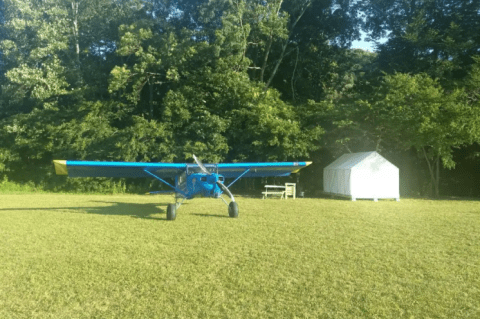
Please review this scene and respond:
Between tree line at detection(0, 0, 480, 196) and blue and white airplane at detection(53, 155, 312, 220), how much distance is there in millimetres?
7896

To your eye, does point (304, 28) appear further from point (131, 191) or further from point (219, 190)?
point (219, 190)

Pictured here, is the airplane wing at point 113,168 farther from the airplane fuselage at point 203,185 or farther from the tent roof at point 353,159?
the tent roof at point 353,159

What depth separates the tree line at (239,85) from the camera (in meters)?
20.8

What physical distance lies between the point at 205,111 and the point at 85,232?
1477cm

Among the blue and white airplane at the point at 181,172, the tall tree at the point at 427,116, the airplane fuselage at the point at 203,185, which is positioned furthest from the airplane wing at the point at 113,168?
the tall tree at the point at 427,116

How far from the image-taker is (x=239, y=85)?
23078 millimetres

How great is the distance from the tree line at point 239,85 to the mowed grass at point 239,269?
459 inches

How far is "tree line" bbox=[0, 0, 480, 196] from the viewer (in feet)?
68.2

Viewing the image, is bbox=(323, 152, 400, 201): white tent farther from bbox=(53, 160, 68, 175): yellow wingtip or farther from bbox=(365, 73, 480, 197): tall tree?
bbox=(53, 160, 68, 175): yellow wingtip

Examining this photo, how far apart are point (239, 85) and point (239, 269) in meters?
18.4

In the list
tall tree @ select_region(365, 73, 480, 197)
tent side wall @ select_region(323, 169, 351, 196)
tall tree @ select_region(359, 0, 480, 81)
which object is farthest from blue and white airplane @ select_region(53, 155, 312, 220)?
tall tree @ select_region(359, 0, 480, 81)

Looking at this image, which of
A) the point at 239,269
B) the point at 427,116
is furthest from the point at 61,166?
the point at 427,116

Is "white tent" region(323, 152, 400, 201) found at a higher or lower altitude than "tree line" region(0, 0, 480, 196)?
lower

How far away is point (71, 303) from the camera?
4199 mm
